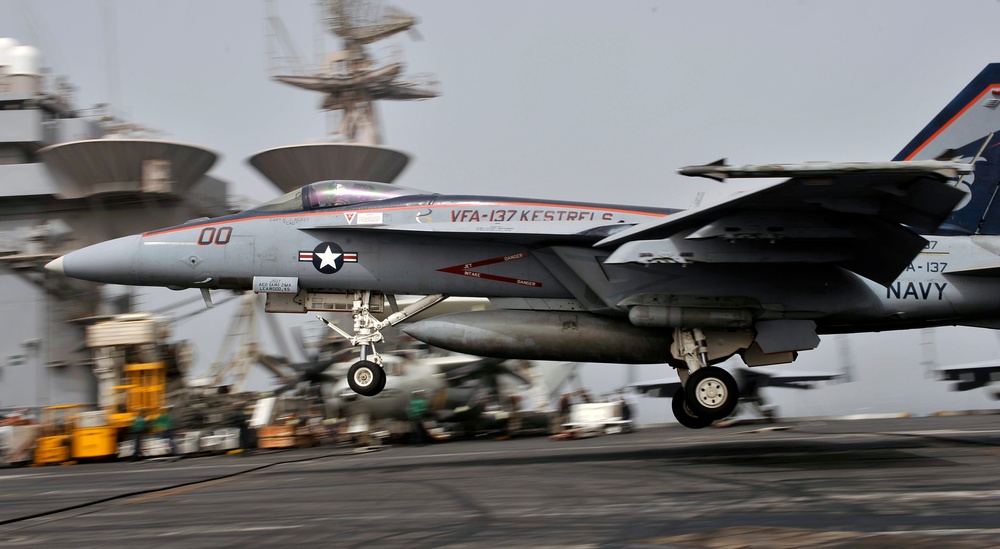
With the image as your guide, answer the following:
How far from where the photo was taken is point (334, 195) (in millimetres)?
12914

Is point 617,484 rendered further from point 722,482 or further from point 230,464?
point 230,464

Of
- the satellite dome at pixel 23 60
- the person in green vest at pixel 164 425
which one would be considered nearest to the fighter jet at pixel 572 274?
the person in green vest at pixel 164 425

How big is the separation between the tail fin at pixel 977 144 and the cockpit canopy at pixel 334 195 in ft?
25.5

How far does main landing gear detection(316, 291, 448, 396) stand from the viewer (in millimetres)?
12266

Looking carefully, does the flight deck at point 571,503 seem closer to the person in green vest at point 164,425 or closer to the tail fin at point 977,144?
the tail fin at point 977,144

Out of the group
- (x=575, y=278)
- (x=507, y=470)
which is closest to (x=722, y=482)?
(x=507, y=470)

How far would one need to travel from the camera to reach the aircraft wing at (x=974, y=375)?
26.3 m

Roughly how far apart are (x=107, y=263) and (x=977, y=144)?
41.7 ft

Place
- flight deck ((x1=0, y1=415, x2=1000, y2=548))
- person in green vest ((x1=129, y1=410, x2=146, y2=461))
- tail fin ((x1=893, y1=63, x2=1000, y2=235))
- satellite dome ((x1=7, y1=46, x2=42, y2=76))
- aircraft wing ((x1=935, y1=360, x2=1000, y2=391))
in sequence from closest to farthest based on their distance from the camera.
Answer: flight deck ((x1=0, y1=415, x2=1000, y2=548)), tail fin ((x1=893, y1=63, x2=1000, y2=235)), person in green vest ((x1=129, y1=410, x2=146, y2=461)), aircraft wing ((x1=935, y1=360, x2=1000, y2=391)), satellite dome ((x1=7, y1=46, x2=42, y2=76))

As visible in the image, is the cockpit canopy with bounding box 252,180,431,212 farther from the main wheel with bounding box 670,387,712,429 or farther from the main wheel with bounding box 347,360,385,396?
the main wheel with bounding box 670,387,712,429

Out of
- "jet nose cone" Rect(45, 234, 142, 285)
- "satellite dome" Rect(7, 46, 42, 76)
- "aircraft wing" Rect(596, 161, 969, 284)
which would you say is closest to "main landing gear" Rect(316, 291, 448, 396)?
"jet nose cone" Rect(45, 234, 142, 285)

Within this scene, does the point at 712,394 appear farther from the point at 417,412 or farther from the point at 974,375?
the point at 974,375

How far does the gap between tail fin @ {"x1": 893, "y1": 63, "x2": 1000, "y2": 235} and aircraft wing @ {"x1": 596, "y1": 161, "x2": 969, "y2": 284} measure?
177cm

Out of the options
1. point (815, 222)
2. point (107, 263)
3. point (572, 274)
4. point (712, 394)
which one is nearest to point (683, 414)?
point (712, 394)
